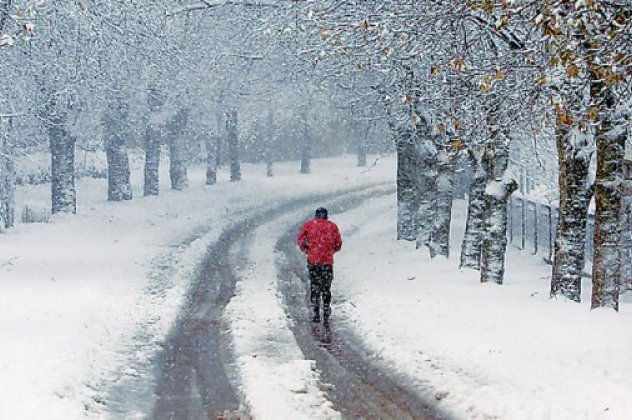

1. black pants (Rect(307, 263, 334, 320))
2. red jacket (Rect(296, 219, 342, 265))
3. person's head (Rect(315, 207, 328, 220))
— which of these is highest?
person's head (Rect(315, 207, 328, 220))

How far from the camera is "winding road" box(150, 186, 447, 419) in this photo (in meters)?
9.49

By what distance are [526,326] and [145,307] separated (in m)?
7.17

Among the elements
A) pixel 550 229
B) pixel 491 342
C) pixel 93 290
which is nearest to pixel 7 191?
pixel 93 290

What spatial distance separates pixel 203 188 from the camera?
1668 inches

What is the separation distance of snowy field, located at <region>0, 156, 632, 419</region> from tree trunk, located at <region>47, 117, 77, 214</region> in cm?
600

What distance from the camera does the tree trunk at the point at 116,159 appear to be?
113ft

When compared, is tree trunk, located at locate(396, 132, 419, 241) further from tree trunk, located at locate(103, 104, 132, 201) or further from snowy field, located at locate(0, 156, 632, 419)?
tree trunk, located at locate(103, 104, 132, 201)

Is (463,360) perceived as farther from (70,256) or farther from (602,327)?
(70,256)

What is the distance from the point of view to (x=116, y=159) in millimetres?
36438

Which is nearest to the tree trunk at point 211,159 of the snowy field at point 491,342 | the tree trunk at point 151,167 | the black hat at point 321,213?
A: the tree trunk at point 151,167

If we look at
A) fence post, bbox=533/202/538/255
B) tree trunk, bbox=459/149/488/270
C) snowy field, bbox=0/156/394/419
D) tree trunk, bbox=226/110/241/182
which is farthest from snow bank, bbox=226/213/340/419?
tree trunk, bbox=226/110/241/182

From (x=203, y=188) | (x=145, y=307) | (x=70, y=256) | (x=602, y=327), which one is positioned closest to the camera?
(x=602, y=327)

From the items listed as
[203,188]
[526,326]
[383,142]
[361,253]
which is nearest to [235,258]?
[361,253]

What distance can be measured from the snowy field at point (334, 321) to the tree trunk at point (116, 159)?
31.0 ft
